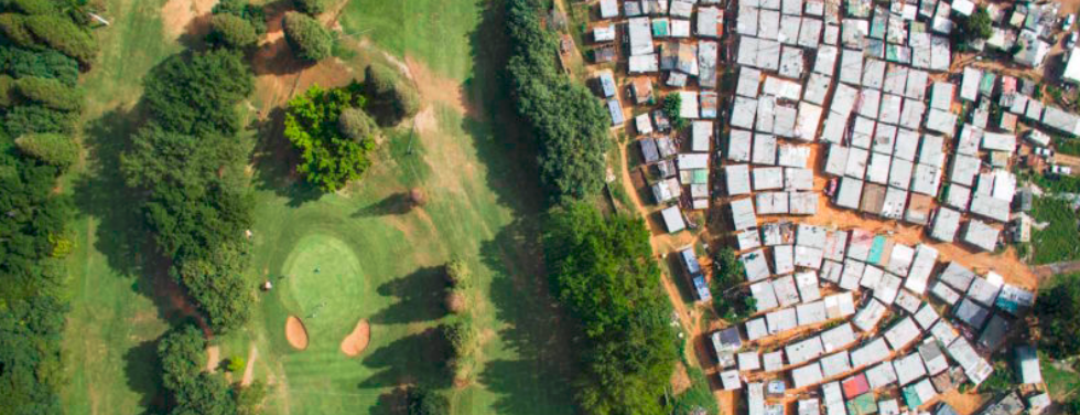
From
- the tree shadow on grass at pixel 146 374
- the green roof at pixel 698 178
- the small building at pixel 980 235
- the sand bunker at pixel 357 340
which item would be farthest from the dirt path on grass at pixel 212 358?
the small building at pixel 980 235

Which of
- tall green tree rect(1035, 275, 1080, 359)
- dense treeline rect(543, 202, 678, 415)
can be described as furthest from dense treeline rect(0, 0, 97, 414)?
tall green tree rect(1035, 275, 1080, 359)

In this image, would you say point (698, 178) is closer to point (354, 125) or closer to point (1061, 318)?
point (354, 125)

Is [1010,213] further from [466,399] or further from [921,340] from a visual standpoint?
[466,399]

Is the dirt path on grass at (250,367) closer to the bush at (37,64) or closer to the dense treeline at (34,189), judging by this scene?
the dense treeline at (34,189)

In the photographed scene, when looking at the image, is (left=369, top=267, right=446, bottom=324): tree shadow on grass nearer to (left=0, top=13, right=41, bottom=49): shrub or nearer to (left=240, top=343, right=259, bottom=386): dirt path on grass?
(left=240, top=343, right=259, bottom=386): dirt path on grass

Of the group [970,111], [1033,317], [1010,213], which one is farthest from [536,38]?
[1033,317]

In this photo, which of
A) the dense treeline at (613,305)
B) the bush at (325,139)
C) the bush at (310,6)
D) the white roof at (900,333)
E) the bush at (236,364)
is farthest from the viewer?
the white roof at (900,333)
